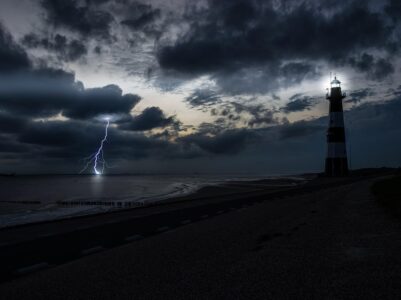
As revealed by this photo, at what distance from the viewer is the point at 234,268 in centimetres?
700

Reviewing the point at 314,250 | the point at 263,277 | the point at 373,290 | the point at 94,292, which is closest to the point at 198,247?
the point at 314,250

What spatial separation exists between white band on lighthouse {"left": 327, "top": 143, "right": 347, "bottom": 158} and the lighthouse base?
0.66 m

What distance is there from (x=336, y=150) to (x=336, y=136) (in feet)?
7.05

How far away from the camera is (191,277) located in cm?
646

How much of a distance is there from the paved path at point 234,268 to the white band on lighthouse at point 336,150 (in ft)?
164

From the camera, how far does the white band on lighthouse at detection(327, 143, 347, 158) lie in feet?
194

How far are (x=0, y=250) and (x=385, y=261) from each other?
8503 mm

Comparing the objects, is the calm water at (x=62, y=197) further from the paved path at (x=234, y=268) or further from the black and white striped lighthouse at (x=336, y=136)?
the black and white striped lighthouse at (x=336, y=136)

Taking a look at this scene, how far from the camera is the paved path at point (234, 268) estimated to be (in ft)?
18.3

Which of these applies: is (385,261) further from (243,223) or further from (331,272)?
(243,223)

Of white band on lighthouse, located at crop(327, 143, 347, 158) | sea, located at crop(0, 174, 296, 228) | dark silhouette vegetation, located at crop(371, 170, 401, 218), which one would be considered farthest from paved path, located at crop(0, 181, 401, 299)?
white band on lighthouse, located at crop(327, 143, 347, 158)

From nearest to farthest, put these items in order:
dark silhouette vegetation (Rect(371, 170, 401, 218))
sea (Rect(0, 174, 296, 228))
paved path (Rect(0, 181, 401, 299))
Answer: paved path (Rect(0, 181, 401, 299)), dark silhouette vegetation (Rect(371, 170, 401, 218)), sea (Rect(0, 174, 296, 228))

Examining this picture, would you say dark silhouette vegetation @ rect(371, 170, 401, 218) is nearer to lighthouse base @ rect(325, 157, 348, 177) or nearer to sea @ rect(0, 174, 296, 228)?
sea @ rect(0, 174, 296, 228)

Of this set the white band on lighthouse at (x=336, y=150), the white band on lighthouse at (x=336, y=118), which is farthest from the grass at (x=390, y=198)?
the white band on lighthouse at (x=336, y=118)
